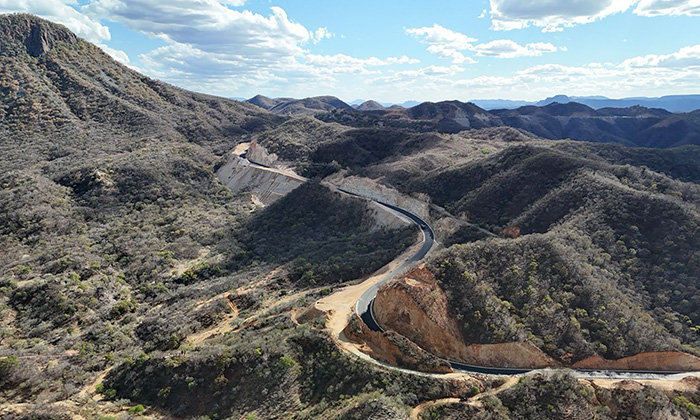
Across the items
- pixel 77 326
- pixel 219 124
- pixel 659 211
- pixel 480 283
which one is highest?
pixel 219 124

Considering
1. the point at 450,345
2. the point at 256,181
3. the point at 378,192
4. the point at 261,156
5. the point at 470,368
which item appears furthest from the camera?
the point at 261,156

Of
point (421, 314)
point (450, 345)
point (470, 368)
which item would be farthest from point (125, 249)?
point (470, 368)

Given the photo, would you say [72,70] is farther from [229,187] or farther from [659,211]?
[659,211]

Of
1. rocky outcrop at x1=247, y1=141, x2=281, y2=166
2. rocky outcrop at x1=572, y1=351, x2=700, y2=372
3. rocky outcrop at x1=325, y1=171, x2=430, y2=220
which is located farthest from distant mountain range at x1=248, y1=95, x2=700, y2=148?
rocky outcrop at x1=572, y1=351, x2=700, y2=372

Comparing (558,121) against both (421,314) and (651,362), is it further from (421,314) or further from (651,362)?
(421,314)

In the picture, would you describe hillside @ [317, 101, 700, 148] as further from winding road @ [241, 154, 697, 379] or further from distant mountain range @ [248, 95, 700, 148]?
winding road @ [241, 154, 697, 379]

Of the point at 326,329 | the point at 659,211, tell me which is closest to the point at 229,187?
the point at 326,329
